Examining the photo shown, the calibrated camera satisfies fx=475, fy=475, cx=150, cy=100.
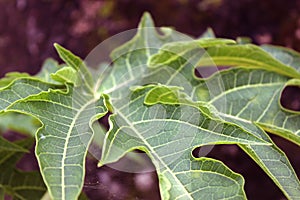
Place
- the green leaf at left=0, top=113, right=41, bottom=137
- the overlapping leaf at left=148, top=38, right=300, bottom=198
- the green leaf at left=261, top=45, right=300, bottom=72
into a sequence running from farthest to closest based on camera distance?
the green leaf at left=0, top=113, right=41, bottom=137 < the green leaf at left=261, top=45, right=300, bottom=72 < the overlapping leaf at left=148, top=38, right=300, bottom=198

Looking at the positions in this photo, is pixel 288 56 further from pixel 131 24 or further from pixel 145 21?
pixel 131 24

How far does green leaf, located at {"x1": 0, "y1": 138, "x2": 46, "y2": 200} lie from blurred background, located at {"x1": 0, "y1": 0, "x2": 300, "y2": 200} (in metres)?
0.59

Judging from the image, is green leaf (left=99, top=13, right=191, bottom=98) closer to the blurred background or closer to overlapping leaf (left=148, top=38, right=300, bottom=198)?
overlapping leaf (left=148, top=38, right=300, bottom=198)

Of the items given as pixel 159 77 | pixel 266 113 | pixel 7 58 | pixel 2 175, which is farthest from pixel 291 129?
pixel 7 58

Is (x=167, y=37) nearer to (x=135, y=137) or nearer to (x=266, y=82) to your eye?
(x=266, y=82)

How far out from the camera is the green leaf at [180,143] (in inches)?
22.5

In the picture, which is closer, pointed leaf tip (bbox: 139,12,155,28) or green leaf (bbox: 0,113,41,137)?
pointed leaf tip (bbox: 139,12,155,28)

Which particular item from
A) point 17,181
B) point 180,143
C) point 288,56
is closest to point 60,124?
point 180,143

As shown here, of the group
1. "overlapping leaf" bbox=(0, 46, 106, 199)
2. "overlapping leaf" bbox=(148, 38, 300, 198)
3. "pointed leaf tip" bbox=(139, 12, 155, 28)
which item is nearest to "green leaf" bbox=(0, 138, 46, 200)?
"overlapping leaf" bbox=(0, 46, 106, 199)

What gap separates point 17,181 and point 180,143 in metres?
0.39

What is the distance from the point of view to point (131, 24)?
1593mm

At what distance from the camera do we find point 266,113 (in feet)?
2.72

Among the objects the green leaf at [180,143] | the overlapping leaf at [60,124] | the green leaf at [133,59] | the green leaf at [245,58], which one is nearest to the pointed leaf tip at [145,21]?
the green leaf at [133,59]

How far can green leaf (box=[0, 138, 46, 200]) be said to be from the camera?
86 centimetres
